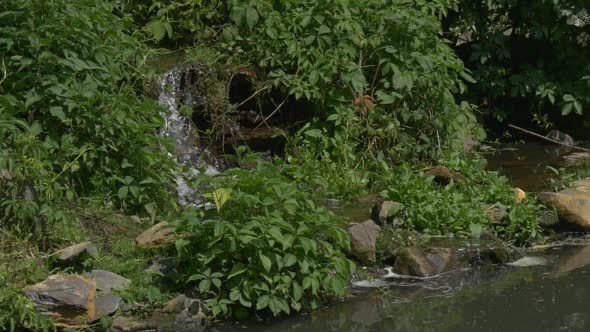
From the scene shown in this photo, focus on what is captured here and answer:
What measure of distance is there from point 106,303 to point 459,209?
294 cm

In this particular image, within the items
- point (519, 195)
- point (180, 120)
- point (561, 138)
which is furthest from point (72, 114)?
point (561, 138)

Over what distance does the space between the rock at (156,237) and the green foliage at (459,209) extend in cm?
180

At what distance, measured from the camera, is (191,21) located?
9820 mm

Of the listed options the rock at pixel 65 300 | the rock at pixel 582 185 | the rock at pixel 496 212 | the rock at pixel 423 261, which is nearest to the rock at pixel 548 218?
the rock at pixel 496 212

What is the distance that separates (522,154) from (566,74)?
3.97 ft

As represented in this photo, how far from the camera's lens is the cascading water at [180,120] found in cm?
912

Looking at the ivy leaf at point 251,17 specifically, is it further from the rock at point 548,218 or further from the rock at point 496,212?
the rock at point 548,218

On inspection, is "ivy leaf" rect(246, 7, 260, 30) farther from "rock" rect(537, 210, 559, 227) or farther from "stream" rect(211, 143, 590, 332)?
"stream" rect(211, 143, 590, 332)

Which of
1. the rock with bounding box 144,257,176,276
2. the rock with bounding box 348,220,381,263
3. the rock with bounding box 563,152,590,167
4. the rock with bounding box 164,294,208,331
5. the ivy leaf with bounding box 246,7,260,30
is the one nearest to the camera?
the rock with bounding box 164,294,208,331

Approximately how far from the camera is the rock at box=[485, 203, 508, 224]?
8.13 m

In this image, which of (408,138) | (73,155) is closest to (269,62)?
(408,138)

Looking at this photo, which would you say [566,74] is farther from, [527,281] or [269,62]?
[527,281]

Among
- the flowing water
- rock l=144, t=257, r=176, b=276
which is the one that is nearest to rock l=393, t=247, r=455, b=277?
the flowing water

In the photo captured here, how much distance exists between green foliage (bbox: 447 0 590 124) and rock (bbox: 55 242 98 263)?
5.92 metres
